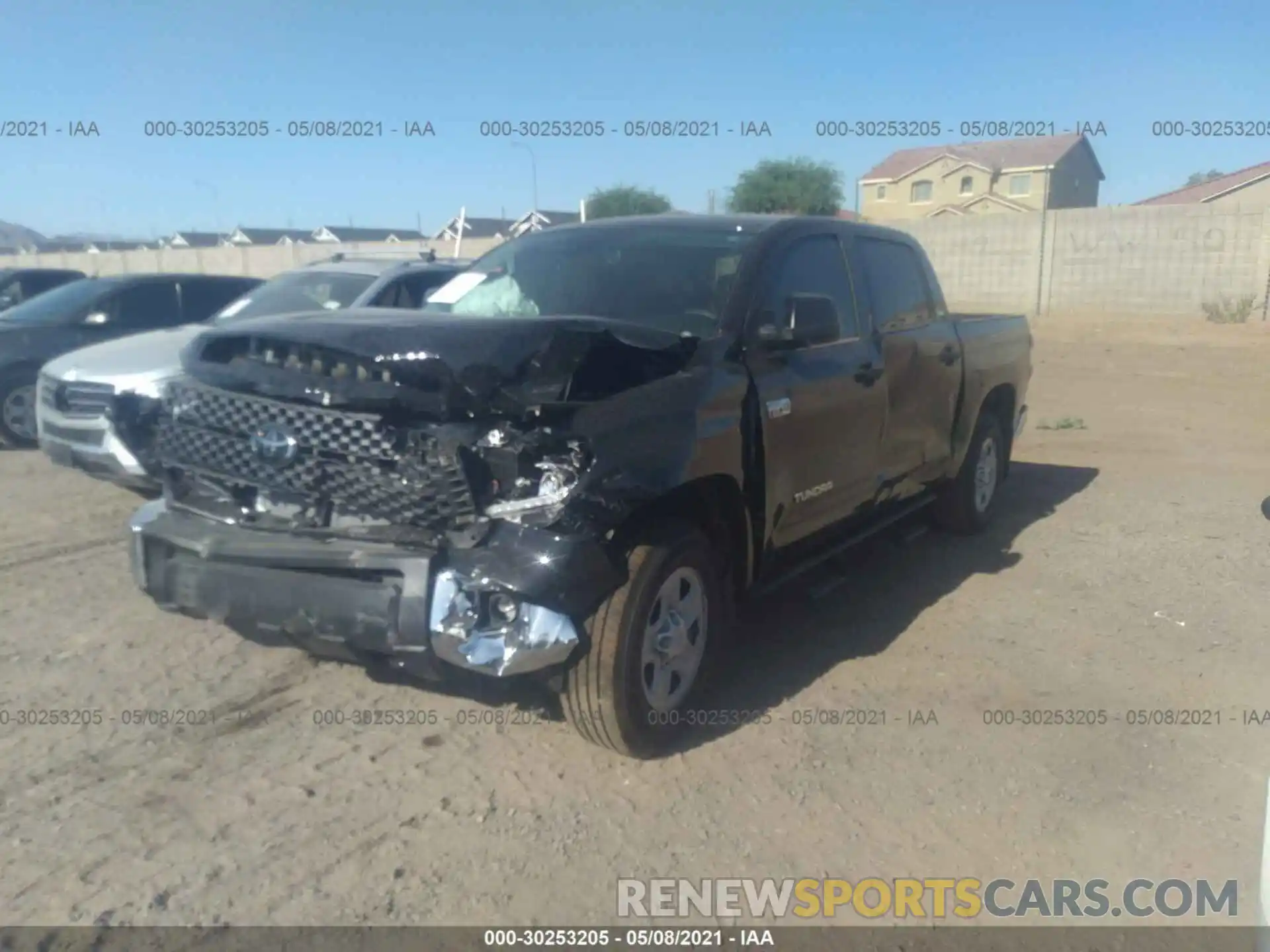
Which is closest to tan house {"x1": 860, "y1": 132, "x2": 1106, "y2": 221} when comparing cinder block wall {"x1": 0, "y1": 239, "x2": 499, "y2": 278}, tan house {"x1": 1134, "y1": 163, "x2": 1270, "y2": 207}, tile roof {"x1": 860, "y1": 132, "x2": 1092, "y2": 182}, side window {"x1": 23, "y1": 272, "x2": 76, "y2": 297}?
tile roof {"x1": 860, "y1": 132, "x2": 1092, "y2": 182}

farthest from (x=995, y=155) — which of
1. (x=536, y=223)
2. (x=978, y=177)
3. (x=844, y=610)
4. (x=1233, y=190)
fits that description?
(x=844, y=610)

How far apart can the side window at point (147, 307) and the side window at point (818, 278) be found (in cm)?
662

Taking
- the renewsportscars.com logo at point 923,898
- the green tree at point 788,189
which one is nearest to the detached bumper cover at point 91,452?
the renewsportscars.com logo at point 923,898

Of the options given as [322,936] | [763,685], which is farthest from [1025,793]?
[322,936]

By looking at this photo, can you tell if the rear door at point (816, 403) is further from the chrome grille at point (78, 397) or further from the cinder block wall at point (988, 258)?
the cinder block wall at point (988, 258)

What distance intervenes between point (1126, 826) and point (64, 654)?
4.18 metres

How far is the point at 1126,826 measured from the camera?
3.41 m

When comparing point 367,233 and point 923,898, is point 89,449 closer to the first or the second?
point 923,898

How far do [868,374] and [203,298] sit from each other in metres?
7.01

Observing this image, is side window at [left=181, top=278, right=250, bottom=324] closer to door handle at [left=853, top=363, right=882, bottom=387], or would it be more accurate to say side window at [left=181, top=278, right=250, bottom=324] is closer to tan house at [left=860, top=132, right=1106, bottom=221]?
door handle at [left=853, top=363, right=882, bottom=387]

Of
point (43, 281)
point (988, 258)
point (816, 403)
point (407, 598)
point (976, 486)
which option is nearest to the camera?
point (407, 598)

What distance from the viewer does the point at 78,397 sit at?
6.70m

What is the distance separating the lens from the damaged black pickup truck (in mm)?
3264

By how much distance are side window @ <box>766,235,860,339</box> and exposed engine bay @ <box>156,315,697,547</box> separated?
95 cm
